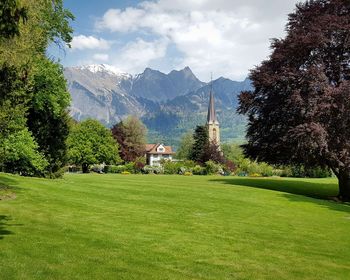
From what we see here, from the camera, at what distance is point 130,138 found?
100062 millimetres

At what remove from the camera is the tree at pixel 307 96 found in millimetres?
25844

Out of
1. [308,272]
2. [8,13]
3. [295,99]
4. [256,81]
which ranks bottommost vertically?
[308,272]

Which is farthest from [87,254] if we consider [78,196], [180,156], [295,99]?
[180,156]

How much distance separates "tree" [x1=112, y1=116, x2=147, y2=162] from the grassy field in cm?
7886

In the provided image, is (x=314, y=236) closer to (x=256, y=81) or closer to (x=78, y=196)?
(x=78, y=196)

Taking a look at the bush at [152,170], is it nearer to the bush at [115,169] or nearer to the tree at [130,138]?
the bush at [115,169]

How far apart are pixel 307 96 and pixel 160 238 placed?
19.0m

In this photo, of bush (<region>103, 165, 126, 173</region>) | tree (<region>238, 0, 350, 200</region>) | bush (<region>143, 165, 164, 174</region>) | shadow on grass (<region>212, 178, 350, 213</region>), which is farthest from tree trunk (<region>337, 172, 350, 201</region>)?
bush (<region>103, 165, 126, 173</region>)

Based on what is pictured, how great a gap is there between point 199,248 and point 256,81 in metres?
23.0

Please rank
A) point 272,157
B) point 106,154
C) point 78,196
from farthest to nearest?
1. point 106,154
2. point 272,157
3. point 78,196

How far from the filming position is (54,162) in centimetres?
3303

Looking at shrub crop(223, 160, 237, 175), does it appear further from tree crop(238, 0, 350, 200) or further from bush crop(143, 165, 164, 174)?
tree crop(238, 0, 350, 200)

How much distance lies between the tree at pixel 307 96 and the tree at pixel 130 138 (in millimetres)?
67355

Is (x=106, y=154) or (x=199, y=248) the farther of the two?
(x=106, y=154)
